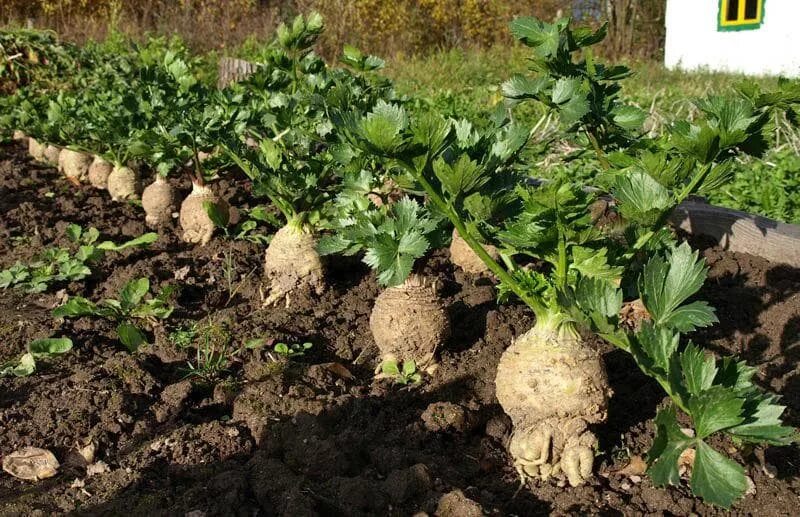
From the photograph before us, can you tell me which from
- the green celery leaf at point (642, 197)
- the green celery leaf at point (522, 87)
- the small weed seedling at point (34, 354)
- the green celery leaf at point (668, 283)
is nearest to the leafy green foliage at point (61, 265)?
the small weed seedling at point (34, 354)

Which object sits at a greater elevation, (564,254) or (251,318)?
(564,254)

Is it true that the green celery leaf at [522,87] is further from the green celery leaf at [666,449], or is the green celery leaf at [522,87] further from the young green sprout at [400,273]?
the green celery leaf at [666,449]

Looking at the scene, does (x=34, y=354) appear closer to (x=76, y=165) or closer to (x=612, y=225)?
(x=612, y=225)

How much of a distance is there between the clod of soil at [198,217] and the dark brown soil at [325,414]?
0.60 m

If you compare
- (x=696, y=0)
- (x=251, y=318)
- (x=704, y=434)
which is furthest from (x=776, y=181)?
(x=696, y=0)

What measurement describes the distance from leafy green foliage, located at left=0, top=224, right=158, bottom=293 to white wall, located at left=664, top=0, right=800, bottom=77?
11083 millimetres

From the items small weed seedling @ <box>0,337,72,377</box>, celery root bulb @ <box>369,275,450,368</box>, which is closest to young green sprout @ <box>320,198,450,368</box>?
celery root bulb @ <box>369,275,450,368</box>

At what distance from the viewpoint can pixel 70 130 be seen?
547cm

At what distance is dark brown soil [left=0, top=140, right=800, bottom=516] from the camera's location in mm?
1960

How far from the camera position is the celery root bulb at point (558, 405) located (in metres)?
2.07

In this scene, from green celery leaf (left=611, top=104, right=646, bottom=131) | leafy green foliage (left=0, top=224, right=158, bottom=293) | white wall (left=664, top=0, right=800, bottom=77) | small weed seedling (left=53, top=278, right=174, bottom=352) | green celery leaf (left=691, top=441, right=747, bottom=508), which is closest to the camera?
green celery leaf (left=691, top=441, right=747, bottom=508)

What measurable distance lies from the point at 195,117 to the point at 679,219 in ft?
7.83

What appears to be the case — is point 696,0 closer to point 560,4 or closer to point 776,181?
point 560,4

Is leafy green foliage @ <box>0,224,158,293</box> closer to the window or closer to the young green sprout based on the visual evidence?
the young green sprout
